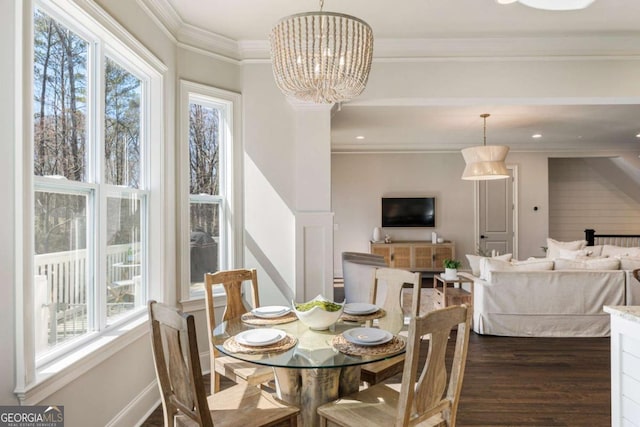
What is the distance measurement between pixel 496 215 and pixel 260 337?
7.43 meters


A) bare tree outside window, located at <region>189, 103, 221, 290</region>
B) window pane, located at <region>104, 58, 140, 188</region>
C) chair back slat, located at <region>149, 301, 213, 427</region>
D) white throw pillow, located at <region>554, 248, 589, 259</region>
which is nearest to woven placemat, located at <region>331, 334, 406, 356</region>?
chair back slat, located at <region>149, 301, 213, 427</region>

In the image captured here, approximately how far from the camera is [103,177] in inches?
89.9

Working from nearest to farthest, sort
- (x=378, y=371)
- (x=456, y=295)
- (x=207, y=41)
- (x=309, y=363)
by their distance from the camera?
(x=309, y=363)
(x=378, y=371)
(x=207, y=41)
(x=456, y=295)

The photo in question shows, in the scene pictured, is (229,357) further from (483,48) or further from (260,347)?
(483,48)

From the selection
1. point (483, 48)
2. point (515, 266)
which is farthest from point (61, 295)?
point (515, 266)

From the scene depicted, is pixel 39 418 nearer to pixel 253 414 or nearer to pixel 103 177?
pixel 253 414

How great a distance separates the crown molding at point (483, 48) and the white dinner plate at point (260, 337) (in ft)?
8.21

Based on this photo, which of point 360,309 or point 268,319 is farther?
point 360,309

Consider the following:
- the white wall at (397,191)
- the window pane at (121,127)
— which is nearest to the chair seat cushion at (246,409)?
the window pane at (121,127)

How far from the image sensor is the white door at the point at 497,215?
8078 millimetres

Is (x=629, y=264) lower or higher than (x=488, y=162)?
lower

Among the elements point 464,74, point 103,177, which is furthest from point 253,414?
point 464,74

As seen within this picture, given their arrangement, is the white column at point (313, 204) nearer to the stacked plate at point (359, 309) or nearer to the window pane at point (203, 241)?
the window pane at point (203, 241)

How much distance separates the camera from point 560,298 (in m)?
4.21
